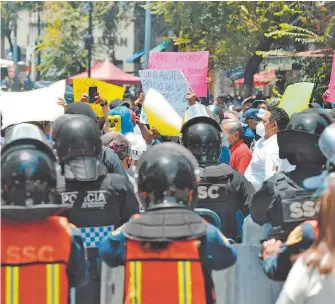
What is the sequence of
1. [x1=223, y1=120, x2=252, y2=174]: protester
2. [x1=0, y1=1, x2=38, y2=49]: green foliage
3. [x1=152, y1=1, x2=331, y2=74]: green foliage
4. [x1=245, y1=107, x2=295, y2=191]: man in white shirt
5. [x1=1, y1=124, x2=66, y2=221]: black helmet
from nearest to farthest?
1. [x1=1, y1=124, x2=66, y2=221]: black helmet
2. [x1=245, y1=107, x2=295, y2=191]: man in white shirt
3. [x1=223, y1=120, x2=252, y2=174]: protester
4. [x1=152, y1=1, x2=331, y2=74]: green foliage
5. [x1=0, y1=1, x2=38, y2=49]: green foliage

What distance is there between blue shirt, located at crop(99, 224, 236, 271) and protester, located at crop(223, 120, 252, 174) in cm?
438

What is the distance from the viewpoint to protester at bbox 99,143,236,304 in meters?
3.88

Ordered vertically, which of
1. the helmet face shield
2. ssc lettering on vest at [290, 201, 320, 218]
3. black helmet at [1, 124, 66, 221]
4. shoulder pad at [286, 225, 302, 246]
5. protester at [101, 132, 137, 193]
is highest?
the helmet face shield

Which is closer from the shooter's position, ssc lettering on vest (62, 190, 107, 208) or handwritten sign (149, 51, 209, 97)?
ssc lettering on vest (62, 190, 107, 208)

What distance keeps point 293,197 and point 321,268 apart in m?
0.98

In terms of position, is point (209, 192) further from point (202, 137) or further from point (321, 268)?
point (321, 268)

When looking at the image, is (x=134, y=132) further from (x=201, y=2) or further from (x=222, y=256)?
(x=201, y=2)

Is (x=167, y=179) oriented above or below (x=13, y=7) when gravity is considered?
above

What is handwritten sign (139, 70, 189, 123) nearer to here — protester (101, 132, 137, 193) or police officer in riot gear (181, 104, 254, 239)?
protester (101, 132, 137, 193)

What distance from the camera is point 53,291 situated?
4.02 m

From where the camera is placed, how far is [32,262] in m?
3.97

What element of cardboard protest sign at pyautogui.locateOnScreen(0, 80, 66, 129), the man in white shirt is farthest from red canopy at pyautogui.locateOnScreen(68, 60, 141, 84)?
cardboard protest sign at pyautogui.locateOnScreen(0, 80, 66, 129)

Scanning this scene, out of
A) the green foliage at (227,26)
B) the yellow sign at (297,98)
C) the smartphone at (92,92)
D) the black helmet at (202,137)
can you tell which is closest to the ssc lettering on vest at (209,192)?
the black helmet at (202,137)

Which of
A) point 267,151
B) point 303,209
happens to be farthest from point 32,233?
point 267,151
